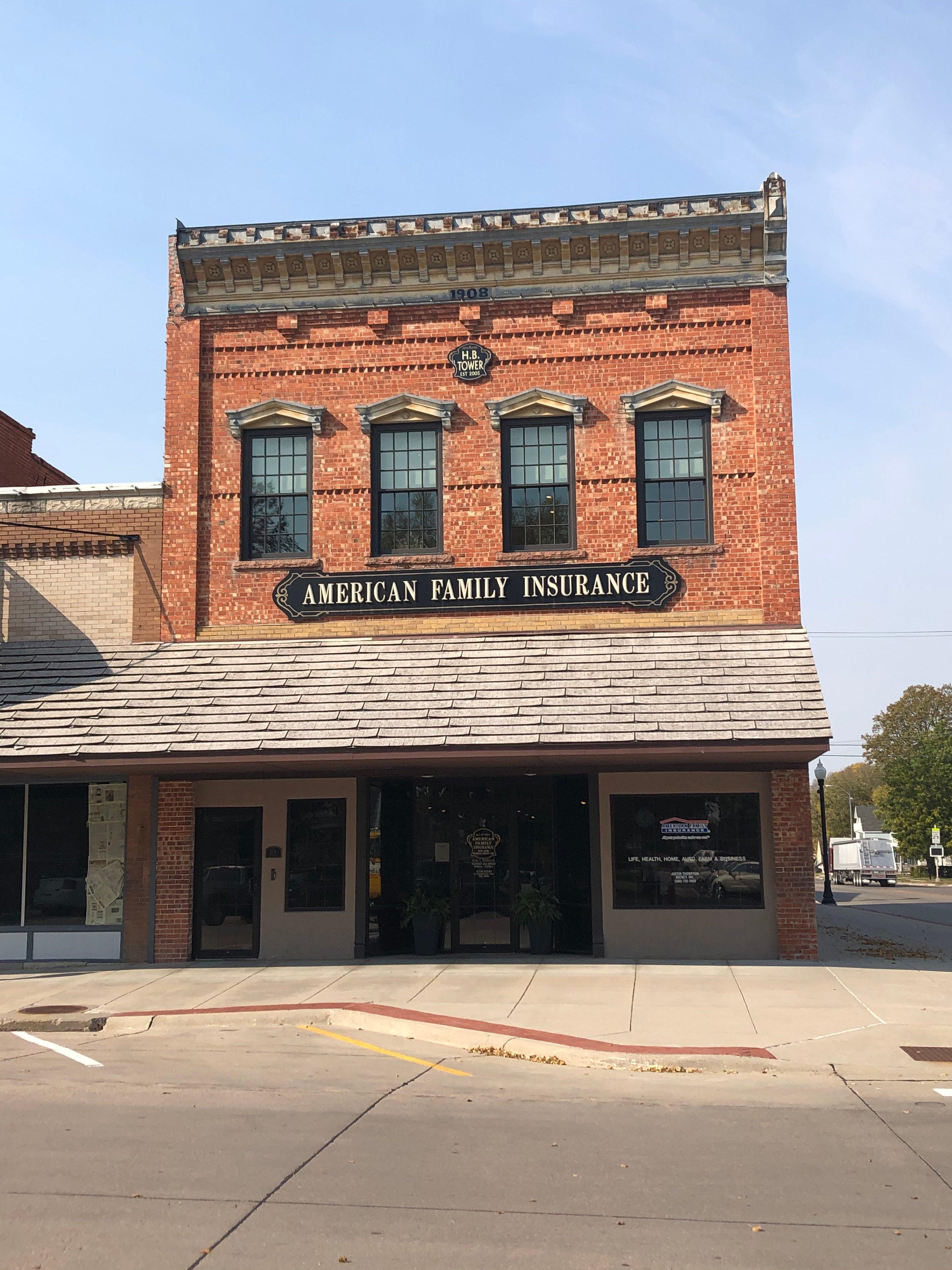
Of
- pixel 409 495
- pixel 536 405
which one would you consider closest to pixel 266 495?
pixel 409 495

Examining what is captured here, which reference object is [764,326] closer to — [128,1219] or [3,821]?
[3,821]

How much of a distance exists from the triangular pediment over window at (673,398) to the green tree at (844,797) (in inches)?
3602

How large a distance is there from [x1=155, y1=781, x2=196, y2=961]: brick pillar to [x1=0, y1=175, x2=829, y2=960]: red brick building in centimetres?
3

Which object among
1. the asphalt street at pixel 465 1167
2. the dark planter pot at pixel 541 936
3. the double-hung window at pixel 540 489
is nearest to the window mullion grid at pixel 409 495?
the double-hung window at pixel 540 489

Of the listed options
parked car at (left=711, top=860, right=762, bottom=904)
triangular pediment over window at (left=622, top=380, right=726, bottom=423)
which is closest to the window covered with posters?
parked car at (left=711, top=860, right=762, bottom=904)

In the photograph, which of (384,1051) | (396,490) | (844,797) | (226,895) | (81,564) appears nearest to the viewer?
(384,1051)

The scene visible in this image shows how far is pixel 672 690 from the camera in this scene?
49.7 ft

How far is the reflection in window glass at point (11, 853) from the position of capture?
16641 mm

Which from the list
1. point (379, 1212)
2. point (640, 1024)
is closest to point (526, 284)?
point (640, 1024)

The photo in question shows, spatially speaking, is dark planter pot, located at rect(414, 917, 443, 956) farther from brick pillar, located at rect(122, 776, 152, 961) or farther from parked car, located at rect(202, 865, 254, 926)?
brick pillar, located at rect(122, 776, 152, 961)

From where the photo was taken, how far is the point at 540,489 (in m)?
17.3

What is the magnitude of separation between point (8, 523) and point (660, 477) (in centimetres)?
1000

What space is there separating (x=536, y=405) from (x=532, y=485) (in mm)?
1220

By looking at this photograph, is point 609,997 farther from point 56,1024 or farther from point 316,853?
point 56,1024
